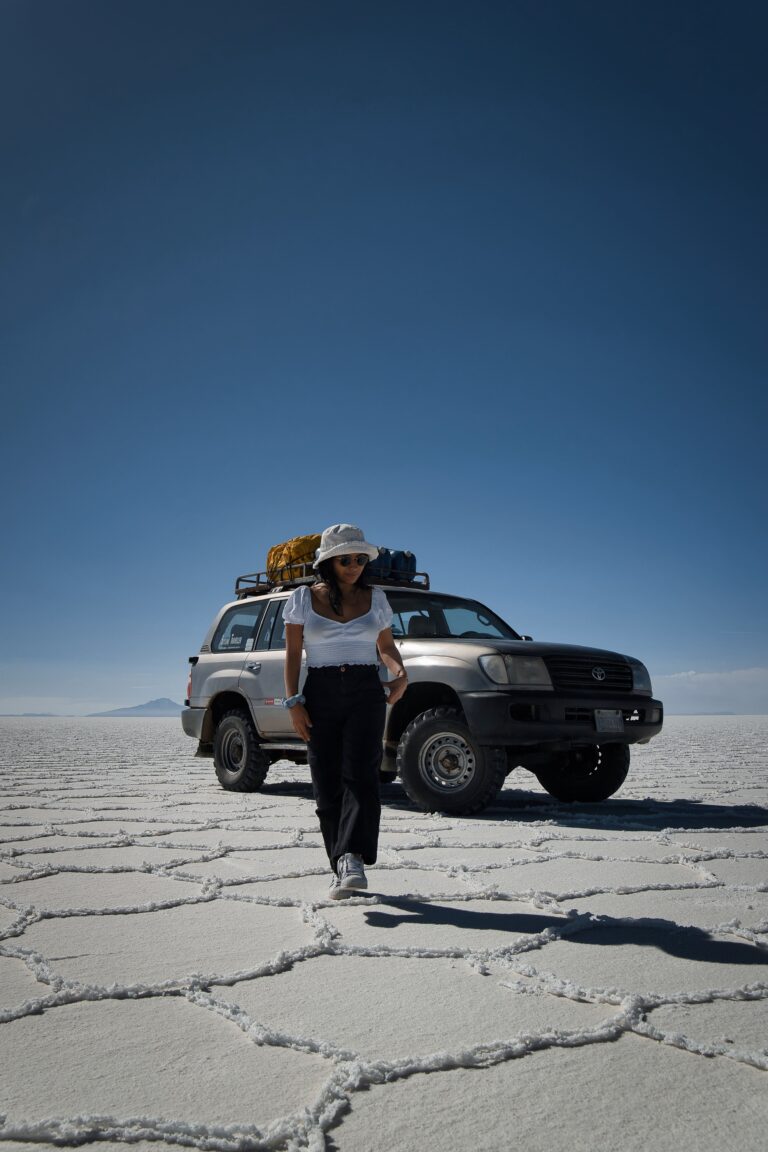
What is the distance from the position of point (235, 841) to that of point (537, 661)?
7.95ft

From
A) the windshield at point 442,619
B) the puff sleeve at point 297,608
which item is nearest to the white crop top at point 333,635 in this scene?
the puff sleeve at point 297,608

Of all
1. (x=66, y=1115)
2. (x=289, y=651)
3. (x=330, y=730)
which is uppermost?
(x=289, y=651)

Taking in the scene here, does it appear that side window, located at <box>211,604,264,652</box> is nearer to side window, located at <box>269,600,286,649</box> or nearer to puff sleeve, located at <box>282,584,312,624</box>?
side window, located at <box>269,600,286,649</box>

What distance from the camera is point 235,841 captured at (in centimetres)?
527

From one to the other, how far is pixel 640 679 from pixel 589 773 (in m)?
0.93

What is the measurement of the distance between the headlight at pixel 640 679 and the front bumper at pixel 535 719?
46 centimetres

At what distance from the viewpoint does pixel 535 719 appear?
621 cm

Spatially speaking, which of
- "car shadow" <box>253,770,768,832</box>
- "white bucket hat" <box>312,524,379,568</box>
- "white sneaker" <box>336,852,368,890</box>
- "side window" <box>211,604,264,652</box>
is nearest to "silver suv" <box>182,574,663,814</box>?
"side window" <box>211,604,264,652</box>

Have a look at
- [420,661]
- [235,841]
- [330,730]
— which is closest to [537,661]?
[420,661]

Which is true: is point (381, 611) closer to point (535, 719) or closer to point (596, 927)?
point (596, 927)

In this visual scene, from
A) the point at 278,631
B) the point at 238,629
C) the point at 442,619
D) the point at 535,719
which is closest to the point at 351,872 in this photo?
the point at 535,719

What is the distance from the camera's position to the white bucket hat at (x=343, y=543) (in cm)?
383

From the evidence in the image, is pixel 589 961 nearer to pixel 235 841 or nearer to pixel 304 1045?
pixel 304 1045

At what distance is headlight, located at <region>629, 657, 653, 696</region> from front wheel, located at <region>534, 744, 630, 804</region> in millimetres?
492
